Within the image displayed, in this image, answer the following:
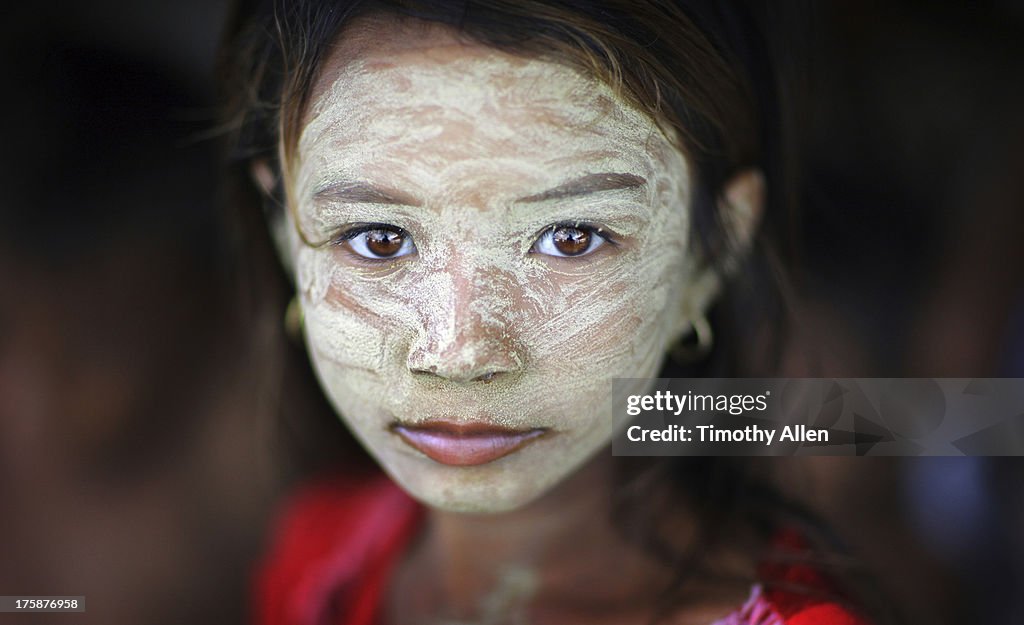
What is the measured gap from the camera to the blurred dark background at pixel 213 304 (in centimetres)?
116

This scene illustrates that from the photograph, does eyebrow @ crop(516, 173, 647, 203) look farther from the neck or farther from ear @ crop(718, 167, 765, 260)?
the neck

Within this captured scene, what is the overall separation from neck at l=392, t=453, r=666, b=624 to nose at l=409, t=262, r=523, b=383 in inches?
12.6

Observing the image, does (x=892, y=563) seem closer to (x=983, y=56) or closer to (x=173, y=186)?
(x=983, y=56)

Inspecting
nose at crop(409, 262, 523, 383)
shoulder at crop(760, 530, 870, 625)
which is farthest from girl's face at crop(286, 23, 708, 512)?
shoulder at crop(760, 530, 870, 625)

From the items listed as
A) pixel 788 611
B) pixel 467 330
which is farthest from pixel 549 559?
pixel 467 330

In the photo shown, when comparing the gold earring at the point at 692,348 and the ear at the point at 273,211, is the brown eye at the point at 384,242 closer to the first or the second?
the ear at the point at 273,211

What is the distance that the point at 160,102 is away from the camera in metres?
1.19

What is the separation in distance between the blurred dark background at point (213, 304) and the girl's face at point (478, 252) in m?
0.44

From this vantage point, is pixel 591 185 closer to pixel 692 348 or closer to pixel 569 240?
pixel 569 240

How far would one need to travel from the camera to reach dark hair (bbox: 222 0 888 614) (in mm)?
669

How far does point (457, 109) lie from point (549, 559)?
57 cm

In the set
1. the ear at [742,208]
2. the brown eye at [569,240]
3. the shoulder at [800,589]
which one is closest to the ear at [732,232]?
the ear at [742,208]

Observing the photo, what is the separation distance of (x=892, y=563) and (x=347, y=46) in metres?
1.11

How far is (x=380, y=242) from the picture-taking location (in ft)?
2.36
